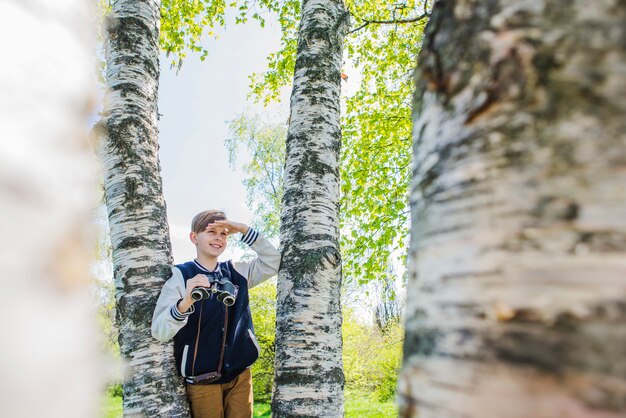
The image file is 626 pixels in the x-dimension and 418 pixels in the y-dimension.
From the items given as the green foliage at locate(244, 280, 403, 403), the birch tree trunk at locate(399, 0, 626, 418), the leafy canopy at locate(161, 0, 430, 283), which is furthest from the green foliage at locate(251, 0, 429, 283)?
the birch tree trunk at locate(399, 0, 626, 418)

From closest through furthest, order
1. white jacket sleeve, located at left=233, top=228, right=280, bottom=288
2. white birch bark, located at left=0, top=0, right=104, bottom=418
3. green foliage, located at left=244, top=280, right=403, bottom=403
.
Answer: white birch bark, located at left=0, top=0, right=104, bottom=418 → white jacket sleeve, located at left=233, top=228, right=280, bottom=288 → green foliage, located at left=244, top=280, right=403, bottom=403

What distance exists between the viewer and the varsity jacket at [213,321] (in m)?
2.34

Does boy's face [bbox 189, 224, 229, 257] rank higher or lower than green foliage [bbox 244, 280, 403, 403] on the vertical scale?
higher

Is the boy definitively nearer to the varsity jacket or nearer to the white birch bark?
the varsity jacket

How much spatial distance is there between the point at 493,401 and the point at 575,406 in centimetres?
7

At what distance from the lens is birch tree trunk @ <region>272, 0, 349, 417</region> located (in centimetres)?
246

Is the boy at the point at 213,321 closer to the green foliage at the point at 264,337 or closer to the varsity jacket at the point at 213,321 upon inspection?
the varsity jacket at the point at 213,321

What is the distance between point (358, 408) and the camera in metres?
11.5

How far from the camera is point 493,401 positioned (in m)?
0.47

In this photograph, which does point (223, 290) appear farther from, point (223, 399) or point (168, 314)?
point (223, 399)

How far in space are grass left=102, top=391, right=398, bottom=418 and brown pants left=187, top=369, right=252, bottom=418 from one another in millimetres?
7837

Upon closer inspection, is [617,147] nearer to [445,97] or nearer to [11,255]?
[445,97]

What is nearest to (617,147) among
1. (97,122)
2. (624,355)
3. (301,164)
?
(624,355)

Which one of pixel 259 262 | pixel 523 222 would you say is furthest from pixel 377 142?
pixel 523 222
